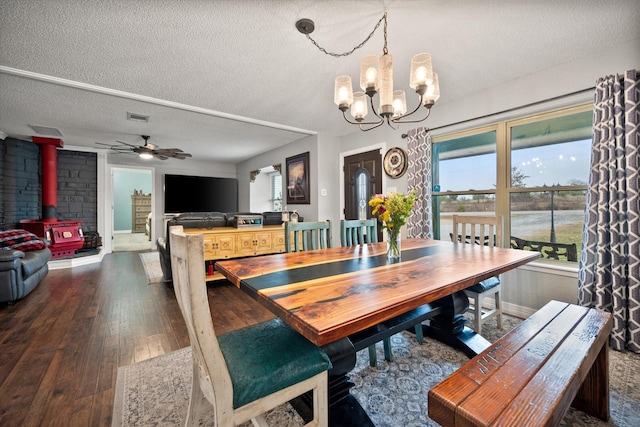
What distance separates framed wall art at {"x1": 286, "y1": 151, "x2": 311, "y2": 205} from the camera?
4890mm

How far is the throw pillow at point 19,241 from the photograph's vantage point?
3338 millimetres

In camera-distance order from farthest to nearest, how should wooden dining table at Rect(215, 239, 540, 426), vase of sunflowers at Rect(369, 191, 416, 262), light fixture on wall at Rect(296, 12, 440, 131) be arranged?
vase of sunflowers at Rect(369, 191, 416, 262) < light fixture on wall at Rect(296, 12, 440, 131) < wooden dining table at Rect(215, 239, 540, 426)

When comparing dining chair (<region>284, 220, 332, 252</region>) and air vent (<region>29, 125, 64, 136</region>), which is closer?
dining chair (<region>284, 220, 332, 252</region>)

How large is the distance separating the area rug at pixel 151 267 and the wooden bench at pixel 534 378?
4.07 metres

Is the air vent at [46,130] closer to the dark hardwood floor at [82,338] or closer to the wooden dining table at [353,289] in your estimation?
the dark hardwood floor at [82,338]

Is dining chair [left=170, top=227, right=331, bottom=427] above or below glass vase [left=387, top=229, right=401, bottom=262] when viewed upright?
below

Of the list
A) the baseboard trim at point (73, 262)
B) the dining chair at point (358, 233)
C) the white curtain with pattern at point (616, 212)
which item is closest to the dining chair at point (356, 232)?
the dining chair at point (358, 233)

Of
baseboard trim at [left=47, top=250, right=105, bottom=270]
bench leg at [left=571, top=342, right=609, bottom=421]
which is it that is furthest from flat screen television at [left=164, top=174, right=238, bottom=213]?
bench leg at [left=571, top=342, right=609, bottom=421]

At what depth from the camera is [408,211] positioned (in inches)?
67.6

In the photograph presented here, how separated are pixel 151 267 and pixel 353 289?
4798 millimetres

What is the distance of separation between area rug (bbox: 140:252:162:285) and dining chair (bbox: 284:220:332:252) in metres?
2.80

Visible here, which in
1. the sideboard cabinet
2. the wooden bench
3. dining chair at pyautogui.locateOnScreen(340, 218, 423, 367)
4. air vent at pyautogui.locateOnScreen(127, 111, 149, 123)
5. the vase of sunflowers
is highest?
air vent at pyautogui.locateOnScreen(127, 111, 149, 123)

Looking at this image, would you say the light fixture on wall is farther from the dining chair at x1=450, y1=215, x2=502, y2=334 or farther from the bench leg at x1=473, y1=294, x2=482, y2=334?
the bench leg at x1=473, y1=294, x2=482, y2=334

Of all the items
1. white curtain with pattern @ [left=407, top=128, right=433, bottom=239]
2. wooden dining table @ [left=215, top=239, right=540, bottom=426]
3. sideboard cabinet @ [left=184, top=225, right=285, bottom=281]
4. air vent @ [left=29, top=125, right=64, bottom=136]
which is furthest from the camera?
air vent @ [left=29, top=125, right=64, bottom=136]
